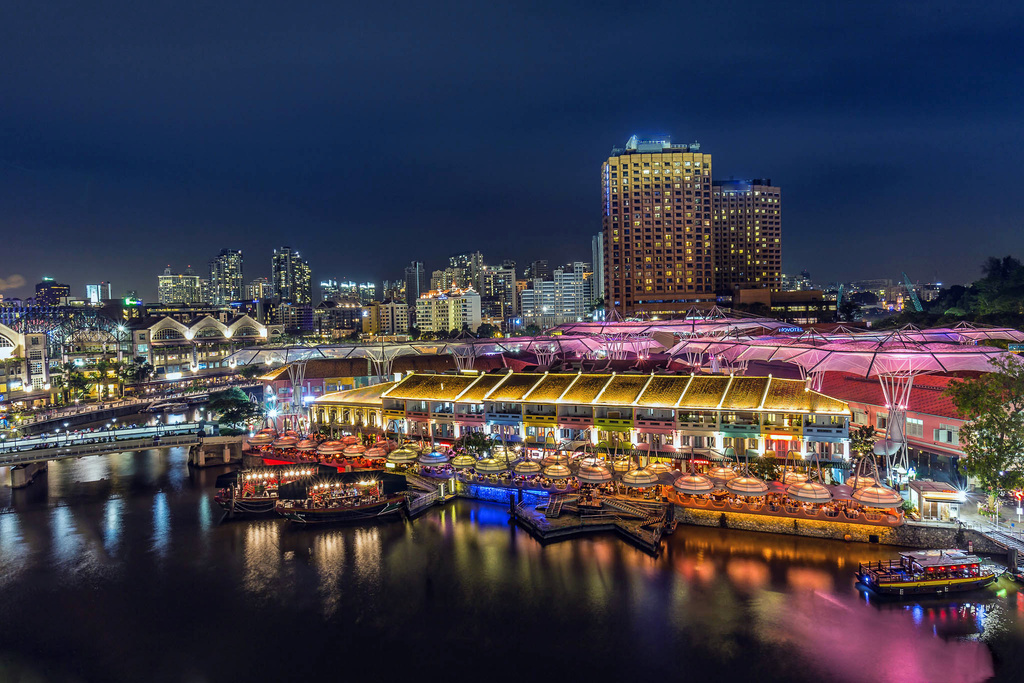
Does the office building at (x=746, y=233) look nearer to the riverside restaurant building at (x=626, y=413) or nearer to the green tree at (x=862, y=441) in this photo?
the riverside restaurant building at (x=626, y=413)

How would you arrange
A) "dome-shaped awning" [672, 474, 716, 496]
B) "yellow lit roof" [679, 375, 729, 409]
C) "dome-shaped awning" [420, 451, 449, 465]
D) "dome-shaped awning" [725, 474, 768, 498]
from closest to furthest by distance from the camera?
"dome-shaped awning" [725, 474, 768, 498] → "dome-shaped awning" [672, 474, 716, 496] → "yellow lit roof" [679, 375, 729, 409] → "dome-shaped awning" [420, 451, 449, 465]

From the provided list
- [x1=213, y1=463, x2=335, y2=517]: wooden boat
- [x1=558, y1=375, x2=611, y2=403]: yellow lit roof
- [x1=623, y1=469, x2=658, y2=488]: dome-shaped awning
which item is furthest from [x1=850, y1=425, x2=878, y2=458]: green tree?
[x1=213, y1=463, x2=335, y2=517]: wooden boat

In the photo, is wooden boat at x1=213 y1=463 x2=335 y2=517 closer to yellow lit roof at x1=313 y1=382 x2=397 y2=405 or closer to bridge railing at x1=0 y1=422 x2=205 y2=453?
yellow lit roof at x1=313 y1=382 x2=397 y2=405

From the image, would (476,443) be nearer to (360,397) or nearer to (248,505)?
(360,397)

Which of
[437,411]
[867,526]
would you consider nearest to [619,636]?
[867,526]

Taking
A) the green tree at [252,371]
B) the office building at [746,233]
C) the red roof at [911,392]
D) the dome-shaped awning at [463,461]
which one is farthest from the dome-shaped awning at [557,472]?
the office building at [746,233]

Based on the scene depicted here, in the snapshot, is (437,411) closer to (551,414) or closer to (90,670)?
(551,414)

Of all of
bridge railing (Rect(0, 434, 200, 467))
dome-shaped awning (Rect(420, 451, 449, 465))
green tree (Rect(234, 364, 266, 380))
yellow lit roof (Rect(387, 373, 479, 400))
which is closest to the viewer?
dome-shaped awning (Rect(420, 451, 449, 465))
